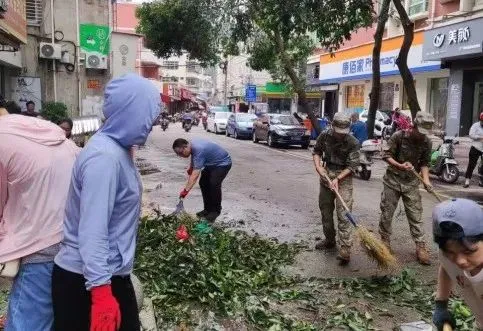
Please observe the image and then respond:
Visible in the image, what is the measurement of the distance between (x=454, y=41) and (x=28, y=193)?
1888 centimetres

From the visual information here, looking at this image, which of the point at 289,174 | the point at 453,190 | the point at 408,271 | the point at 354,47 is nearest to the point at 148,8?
the point at 354,47

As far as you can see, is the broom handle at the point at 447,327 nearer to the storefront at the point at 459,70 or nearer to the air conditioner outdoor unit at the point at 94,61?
the storefront at the point at 459,70

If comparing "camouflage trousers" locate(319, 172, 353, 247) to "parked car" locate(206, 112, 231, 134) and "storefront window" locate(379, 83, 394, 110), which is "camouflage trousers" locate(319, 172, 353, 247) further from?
"parked car" locate(206, 112, 231, 134)

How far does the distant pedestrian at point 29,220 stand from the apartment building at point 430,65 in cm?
1451

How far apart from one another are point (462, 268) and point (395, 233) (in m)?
5.45

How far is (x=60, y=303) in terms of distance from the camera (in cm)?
233

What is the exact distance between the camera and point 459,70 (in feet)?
65.1

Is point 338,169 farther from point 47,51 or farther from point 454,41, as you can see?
point 454,41

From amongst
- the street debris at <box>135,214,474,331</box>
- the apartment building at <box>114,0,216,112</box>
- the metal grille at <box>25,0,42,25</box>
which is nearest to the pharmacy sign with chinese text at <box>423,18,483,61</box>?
the apartment building at <box>114,0,216,112</box>

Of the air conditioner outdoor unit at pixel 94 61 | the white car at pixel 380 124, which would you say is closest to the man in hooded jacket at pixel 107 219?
the air conditioner outdoor unit at pixel 94 61

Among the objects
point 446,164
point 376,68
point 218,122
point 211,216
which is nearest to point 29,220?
point 211,216

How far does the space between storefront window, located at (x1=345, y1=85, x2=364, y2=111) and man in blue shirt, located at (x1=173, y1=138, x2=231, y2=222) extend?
75.5 ft

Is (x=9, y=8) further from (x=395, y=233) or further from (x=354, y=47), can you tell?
(x=354, y=47)

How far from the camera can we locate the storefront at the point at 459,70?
61.0 feet
